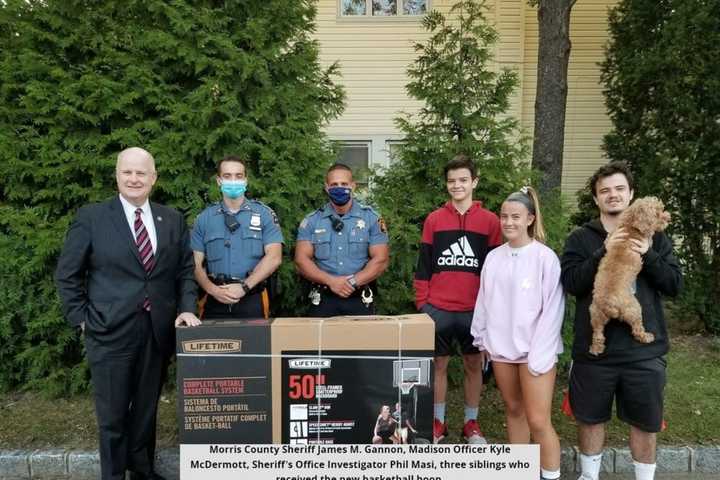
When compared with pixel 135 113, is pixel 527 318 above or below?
below

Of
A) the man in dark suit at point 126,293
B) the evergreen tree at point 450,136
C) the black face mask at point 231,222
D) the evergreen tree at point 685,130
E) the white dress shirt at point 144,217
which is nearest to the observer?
the man in dark suit at point 126,293

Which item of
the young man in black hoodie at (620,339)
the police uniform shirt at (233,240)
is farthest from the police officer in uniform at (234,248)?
the young man in black hoodie at (620,339)

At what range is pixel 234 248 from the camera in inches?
145

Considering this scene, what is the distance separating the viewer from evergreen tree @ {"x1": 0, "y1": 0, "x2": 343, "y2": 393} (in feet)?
14.6

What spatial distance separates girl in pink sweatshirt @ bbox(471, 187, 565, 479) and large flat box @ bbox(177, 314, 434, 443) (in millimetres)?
551

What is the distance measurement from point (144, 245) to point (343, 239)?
1326mm

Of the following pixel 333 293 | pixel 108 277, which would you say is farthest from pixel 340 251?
pixel 108 277

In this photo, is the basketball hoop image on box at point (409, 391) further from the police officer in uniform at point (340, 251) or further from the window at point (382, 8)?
the window at point (382, 8)

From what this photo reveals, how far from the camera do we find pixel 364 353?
2797 millimetres

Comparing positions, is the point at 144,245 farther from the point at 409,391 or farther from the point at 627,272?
the point at 627,272

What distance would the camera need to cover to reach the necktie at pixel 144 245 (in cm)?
319

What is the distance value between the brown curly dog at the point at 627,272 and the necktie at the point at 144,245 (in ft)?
8.17

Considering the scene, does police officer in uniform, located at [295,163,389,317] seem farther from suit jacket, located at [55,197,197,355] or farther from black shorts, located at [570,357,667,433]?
black shorts, located at [570,357,667,433]

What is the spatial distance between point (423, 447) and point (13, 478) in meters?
3.11
